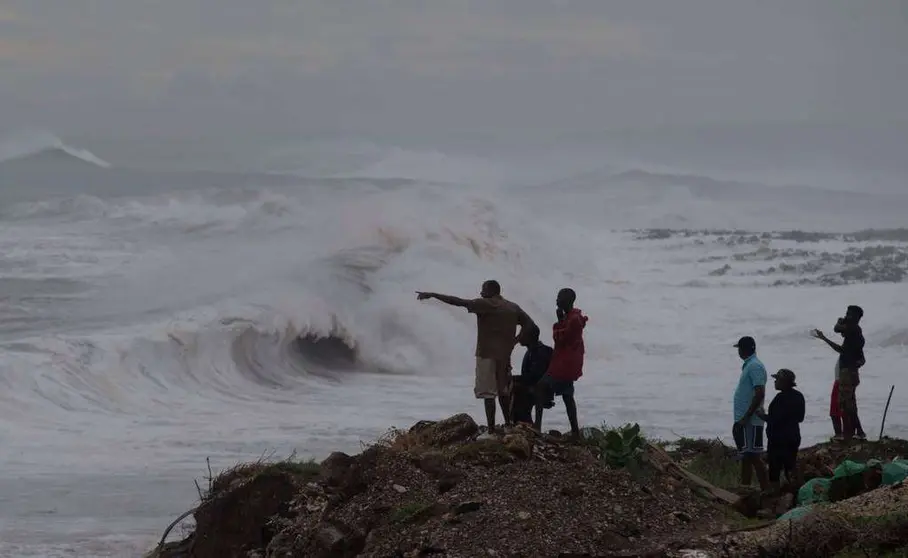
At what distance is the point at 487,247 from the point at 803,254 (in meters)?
15.5

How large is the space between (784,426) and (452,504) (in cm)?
254

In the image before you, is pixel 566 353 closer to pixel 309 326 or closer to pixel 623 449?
pixel 623 449

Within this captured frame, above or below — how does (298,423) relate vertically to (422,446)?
below

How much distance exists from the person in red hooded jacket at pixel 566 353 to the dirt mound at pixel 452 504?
536 millimetres

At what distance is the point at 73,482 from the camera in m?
13.9

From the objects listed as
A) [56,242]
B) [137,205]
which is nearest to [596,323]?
[56,242]

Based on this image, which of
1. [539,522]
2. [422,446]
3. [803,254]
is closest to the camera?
[539,522]

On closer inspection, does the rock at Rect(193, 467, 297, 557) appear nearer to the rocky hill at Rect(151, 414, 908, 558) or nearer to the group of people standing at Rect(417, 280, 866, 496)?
the rocky hill at Rect(151, 414, 908, 558)

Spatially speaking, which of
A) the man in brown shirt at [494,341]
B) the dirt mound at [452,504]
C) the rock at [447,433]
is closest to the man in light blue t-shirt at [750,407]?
the dirt mound at [452,504]

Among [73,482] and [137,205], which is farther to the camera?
[137,205]

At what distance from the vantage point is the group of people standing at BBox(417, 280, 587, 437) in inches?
395

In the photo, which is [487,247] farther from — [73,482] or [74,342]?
[73,482]

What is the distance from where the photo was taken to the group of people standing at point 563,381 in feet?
32.3

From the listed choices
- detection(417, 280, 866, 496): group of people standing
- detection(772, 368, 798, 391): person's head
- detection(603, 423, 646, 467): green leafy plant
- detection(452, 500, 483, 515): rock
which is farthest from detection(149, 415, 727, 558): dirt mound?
detection(772, 368, 798, 391): person's head
